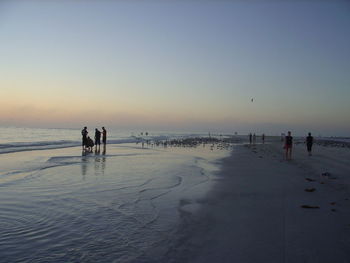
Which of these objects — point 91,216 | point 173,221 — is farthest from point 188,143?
point 173,221

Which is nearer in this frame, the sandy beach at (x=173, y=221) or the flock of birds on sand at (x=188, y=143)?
the sandy beach at (x=173, y=221)

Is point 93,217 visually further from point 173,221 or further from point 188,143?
point 188,143

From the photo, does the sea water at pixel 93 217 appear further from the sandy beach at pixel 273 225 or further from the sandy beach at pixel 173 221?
the sandy beach at pixel 273 225

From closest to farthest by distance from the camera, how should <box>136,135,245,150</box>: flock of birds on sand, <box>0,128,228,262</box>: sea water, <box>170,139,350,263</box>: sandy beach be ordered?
<box>170,139,350,263</box>: sandy beach
<box>0,128,228,262</box>: sea water
<box>136,135,245,150</box>: flock of birds on sand

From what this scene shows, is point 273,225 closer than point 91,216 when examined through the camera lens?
Yes

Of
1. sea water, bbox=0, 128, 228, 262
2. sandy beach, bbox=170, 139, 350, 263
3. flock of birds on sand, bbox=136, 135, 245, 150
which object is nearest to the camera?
sandy beach, bbox=170, 139, 350, 263

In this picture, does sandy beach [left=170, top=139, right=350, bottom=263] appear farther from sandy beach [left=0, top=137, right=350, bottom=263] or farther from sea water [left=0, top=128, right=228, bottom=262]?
sea water [left=0, top=128, right=228, bottom=262]

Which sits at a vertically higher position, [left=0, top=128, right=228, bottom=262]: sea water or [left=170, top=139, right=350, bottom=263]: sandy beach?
[left=170, top=139, right=350, bottom=263]: sandy beach

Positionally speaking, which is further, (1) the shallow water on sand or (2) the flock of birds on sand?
(2) the flock of birds on sand

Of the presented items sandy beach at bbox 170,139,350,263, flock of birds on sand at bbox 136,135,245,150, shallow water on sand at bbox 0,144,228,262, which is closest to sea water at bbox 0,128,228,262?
shallow water on sand at bbox 0,144,228,262

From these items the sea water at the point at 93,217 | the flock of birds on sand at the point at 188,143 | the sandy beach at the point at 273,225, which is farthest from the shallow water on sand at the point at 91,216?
the flock of birds on sand at the point at 188,143

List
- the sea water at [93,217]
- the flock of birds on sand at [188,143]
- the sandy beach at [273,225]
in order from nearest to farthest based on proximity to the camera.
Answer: the sandy beach at [273,225], the sea water at [93,217], the flock of birds on sand at [188,143]

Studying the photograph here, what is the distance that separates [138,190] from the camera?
9812 millimetres

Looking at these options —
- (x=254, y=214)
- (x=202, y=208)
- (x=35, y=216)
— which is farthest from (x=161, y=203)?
(x=35, y=216)
